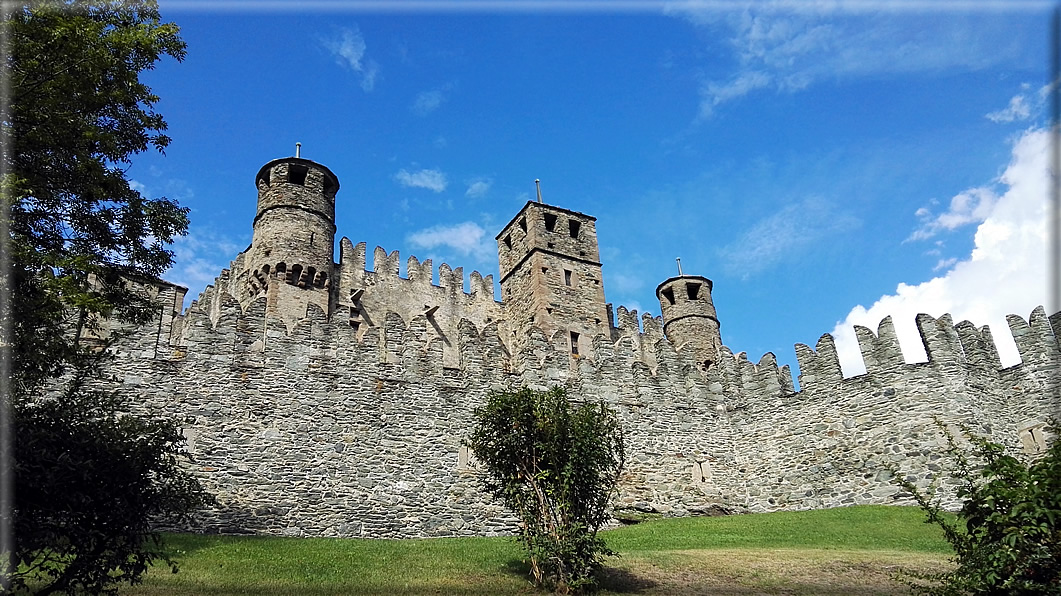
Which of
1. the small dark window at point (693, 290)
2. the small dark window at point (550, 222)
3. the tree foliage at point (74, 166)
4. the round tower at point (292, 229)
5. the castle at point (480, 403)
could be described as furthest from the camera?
the small dark window at point (693, 290)

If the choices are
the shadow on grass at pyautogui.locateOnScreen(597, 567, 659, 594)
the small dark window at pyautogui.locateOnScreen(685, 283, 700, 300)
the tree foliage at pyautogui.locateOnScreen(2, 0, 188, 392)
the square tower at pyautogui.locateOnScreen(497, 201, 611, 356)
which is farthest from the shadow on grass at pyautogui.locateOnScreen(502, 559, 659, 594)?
the small dark window at pyautogui.locateOnScreen(685, 283, 700, 300)

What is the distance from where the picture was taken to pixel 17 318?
9.38 m

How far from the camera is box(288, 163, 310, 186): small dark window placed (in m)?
31.5

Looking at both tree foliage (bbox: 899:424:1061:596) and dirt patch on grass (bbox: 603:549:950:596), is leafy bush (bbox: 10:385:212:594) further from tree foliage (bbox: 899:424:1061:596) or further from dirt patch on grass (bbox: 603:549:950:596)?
tree foliage (bbox: 899:424:1061:596)

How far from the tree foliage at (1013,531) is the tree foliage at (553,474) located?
4993mm

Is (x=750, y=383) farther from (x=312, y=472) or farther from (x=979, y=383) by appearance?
(x=312, y=472)

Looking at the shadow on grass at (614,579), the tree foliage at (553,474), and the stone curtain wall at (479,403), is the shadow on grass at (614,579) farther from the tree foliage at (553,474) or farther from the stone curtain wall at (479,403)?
the stone curtain wall at (479,403)

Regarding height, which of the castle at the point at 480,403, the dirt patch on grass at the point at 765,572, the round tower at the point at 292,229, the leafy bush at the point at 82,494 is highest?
the round tower at the point at 292,229

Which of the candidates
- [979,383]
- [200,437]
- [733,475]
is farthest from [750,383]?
[200,437]

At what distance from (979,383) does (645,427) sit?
9.01m

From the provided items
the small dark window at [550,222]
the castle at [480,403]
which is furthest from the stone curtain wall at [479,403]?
the small dark window at [550,222]

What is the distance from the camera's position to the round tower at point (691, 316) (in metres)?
35.2

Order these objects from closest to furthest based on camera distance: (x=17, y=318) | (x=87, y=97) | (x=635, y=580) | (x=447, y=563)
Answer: (x=17, y=318) < (x=87, y=97) < (x=635, y=580) < (x=447, y=563)

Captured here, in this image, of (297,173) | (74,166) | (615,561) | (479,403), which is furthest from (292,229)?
(615,561)
